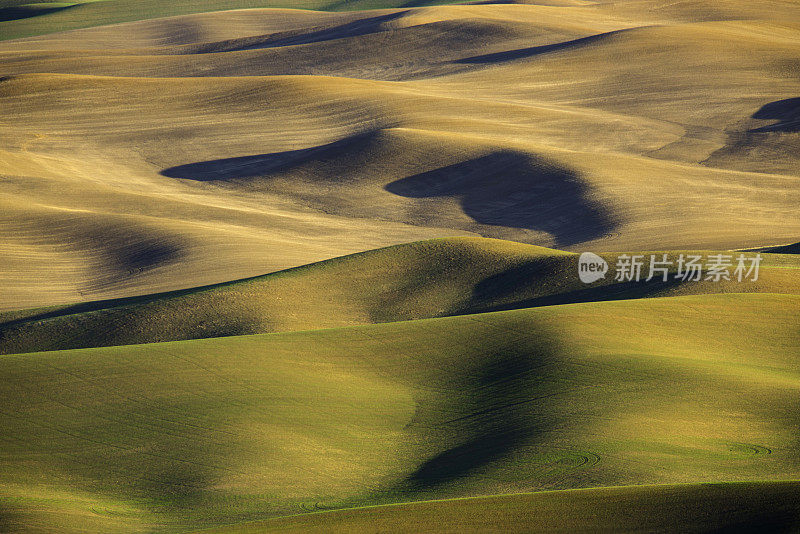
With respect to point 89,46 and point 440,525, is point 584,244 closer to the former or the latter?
point 440,525

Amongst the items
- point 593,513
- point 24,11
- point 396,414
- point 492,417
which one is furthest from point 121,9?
point 593,513

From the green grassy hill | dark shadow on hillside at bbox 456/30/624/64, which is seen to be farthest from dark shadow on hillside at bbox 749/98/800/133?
the green grassy hill

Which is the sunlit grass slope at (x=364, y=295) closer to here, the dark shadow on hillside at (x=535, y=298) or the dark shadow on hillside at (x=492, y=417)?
the dark shadow on hillside at (x=535, y=298)

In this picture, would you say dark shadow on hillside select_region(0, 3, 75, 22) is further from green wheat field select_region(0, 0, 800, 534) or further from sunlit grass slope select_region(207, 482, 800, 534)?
sunlit grass slope select_region(207, 482, 800, 534)

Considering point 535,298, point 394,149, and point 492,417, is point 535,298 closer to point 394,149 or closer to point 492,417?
point 492,417

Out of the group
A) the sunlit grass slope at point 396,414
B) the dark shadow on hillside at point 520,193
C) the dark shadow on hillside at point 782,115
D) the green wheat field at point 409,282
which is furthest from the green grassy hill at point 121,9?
the sunlit grass slope at point 396,414

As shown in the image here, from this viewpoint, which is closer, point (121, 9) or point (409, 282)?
point (409, 282)

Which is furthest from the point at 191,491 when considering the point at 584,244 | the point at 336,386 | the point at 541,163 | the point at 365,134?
the point at 365,134
